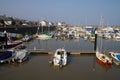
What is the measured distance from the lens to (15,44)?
35.8 metres

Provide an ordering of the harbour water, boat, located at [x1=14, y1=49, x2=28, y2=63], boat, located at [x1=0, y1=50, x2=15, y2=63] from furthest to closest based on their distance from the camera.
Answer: boat, located at [x1=14, y1=49, x2=28, y2=63]
boat, located at [x1=0, y1=50, x2=15, y2=63]
the harbour water

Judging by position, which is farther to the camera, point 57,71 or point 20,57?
point 20,57

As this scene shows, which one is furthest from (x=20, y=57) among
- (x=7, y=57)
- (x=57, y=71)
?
(x=57, y=71)

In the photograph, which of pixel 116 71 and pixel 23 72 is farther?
pixel 116 71

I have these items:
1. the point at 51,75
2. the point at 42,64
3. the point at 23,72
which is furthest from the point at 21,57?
the point at 51,75

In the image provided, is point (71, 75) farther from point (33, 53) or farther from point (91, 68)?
point (33, 53)

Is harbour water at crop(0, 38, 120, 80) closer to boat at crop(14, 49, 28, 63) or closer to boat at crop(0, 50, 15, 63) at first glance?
boat at crop(14, 49, 28, 63)

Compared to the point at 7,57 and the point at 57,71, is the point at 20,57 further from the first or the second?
the point at 57,71

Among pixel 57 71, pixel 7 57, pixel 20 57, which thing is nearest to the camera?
pixel 57 71

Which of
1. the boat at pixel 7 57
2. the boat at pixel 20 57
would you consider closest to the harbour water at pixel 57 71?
the boat at pixel 20 57

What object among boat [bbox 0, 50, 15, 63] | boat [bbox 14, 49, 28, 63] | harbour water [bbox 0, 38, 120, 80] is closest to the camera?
harbour water [bbox 0, 38, 120, 80]

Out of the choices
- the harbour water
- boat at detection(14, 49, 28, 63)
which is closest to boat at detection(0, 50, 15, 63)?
boat at detection(14, 49, 28, 63)

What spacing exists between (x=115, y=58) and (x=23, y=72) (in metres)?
13.0

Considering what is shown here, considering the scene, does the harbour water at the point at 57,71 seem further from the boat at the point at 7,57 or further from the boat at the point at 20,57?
the boat at the point at 7,57
